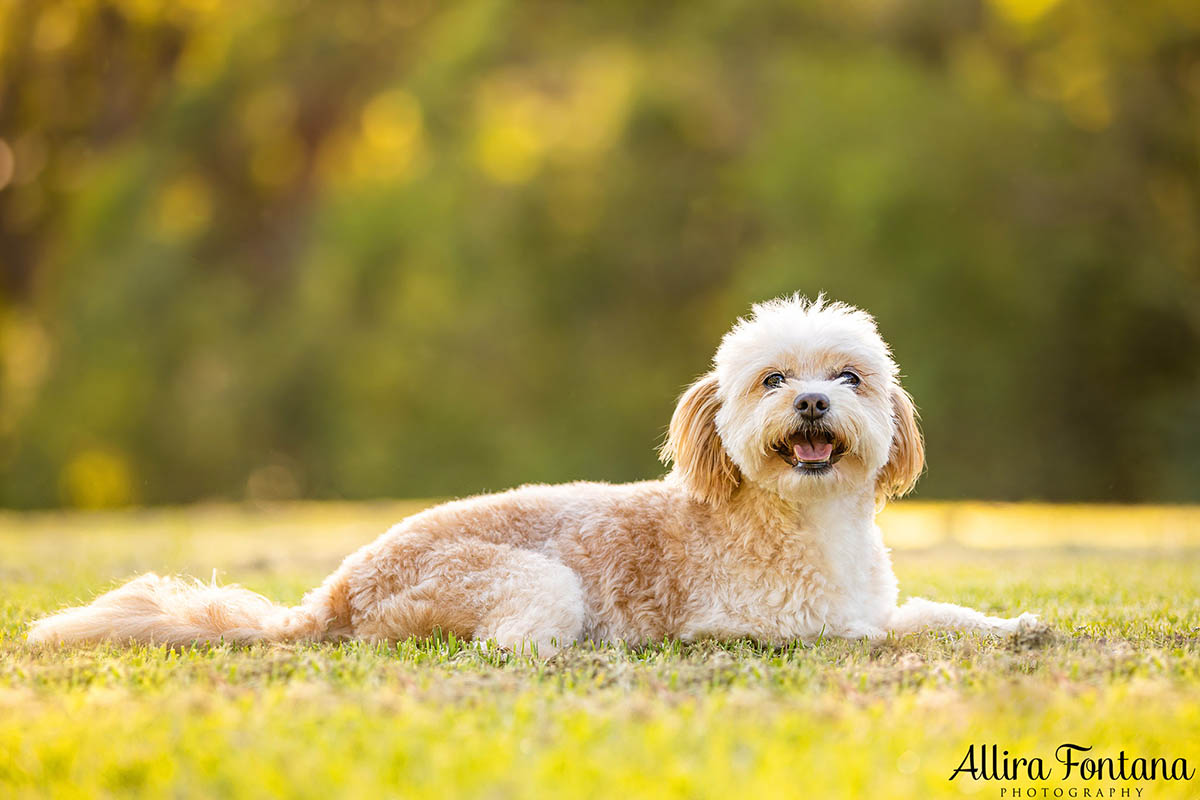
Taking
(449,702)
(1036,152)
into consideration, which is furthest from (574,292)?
(449,702)

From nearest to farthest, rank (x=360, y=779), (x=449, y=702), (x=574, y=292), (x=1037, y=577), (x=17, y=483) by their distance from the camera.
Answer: (x=360, y=779)
(x=449, y=702)
(x=1037, y=577)
(x=574, y=292)
(x=17, y=483)

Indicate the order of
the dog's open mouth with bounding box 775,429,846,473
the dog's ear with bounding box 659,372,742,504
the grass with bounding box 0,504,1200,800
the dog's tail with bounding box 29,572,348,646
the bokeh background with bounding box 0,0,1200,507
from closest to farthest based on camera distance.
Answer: the grass with bounding box 0,504,1200,800
the dog's tail with bounding box 29,572,348,646
the dog's open mouth with bounding box 775,429,846,473
the dog's ear with bounding box 659,372,742,504
the bokeh background with bounding box 0,0,1200,507

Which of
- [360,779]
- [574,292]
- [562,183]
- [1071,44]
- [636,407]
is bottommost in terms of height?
[360,779]

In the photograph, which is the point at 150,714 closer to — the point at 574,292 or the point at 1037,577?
the point at 1037,577

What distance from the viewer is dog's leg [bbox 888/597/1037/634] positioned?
4648 mm

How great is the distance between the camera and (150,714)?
3.13 metres

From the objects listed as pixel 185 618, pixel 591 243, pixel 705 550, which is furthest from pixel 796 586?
pixel 591 243

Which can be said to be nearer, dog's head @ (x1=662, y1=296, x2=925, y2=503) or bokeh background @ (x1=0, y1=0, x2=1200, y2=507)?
dog's head @ (x1=662, y1=296, x2=925, y2=503)

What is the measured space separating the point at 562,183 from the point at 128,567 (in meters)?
12.8

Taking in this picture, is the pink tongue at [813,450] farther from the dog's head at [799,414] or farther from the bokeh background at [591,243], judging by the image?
the bokeh background at [591,243]

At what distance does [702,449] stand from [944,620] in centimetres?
118

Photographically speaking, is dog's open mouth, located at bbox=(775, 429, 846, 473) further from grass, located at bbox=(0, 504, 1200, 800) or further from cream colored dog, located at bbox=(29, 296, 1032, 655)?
grass, located at bbox=(0, 504, 1200, 800)

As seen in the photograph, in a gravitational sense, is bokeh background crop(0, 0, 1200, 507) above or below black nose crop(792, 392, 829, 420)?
above

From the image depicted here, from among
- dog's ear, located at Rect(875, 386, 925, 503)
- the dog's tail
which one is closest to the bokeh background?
dog's ear, located at Rect(875, 386, 925, 503)
